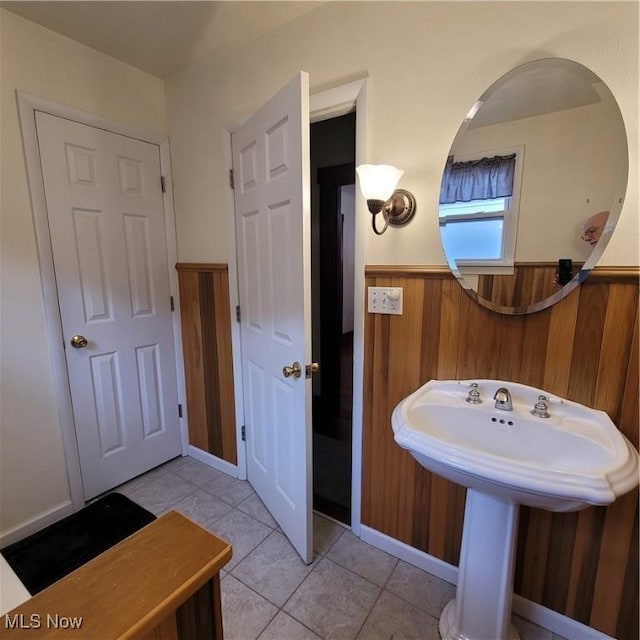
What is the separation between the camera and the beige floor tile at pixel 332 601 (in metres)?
1.32

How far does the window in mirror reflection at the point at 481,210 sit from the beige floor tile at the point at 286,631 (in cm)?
145

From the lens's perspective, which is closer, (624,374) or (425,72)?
(624,374)

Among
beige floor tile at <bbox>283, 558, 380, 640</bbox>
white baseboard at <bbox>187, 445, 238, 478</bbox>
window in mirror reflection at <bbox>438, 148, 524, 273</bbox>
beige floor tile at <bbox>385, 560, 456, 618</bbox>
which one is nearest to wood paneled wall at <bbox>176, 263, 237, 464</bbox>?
white baseboard at <bbox>187, 445, 238, 478</bbox>

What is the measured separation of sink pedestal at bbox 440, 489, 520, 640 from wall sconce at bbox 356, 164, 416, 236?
100cm

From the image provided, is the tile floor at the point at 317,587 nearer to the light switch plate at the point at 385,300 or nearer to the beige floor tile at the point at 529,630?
the beige floor tile at the point at 529,630

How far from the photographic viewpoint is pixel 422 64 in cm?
128

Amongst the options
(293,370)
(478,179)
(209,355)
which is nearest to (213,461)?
(209,355)

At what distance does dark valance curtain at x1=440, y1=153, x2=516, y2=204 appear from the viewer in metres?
1.20

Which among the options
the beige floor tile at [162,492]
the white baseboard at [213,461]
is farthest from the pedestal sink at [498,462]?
the beige floor tile at [162,492]

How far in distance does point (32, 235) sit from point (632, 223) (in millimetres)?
2355

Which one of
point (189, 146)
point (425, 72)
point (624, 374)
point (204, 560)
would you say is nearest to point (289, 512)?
point (204, 560)

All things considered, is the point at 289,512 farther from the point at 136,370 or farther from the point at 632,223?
the point at 632,223

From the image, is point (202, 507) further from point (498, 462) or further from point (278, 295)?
point (498, 462)

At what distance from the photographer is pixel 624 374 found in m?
1.07
